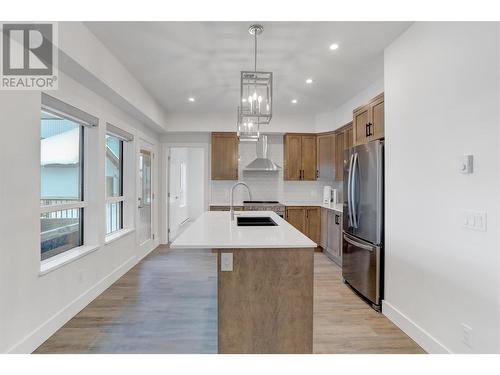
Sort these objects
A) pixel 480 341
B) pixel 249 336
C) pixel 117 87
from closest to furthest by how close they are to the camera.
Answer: pixel 480 341, pixel 249 336, pixel 117 87

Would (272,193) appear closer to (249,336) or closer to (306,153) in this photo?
(306,153)

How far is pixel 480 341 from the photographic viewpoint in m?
1.73

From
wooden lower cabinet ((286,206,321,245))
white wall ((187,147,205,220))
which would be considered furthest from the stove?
white wall ((187,147,205,220))

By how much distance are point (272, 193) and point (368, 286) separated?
3166 millimetres

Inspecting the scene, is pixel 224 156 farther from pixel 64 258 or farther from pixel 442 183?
pixel 442 183

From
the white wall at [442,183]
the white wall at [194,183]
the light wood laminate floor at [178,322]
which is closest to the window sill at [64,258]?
the light wood laminate floor at [178,322]

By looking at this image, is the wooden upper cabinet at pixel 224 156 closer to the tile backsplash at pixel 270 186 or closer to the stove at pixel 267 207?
the tile backsplash at pixel 270 186

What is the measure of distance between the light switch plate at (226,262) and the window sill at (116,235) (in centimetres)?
223

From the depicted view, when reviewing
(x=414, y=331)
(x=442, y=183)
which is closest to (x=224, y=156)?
(x=442, y=183)

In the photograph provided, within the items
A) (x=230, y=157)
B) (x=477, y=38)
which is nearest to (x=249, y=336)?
(x=477, y=38)

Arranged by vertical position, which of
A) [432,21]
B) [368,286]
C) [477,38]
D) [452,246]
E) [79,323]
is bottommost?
[79,323]

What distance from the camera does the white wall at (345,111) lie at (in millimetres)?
3854

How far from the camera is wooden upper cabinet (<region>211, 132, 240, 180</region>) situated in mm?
5578

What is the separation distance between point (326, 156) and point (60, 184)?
14.3 ft
